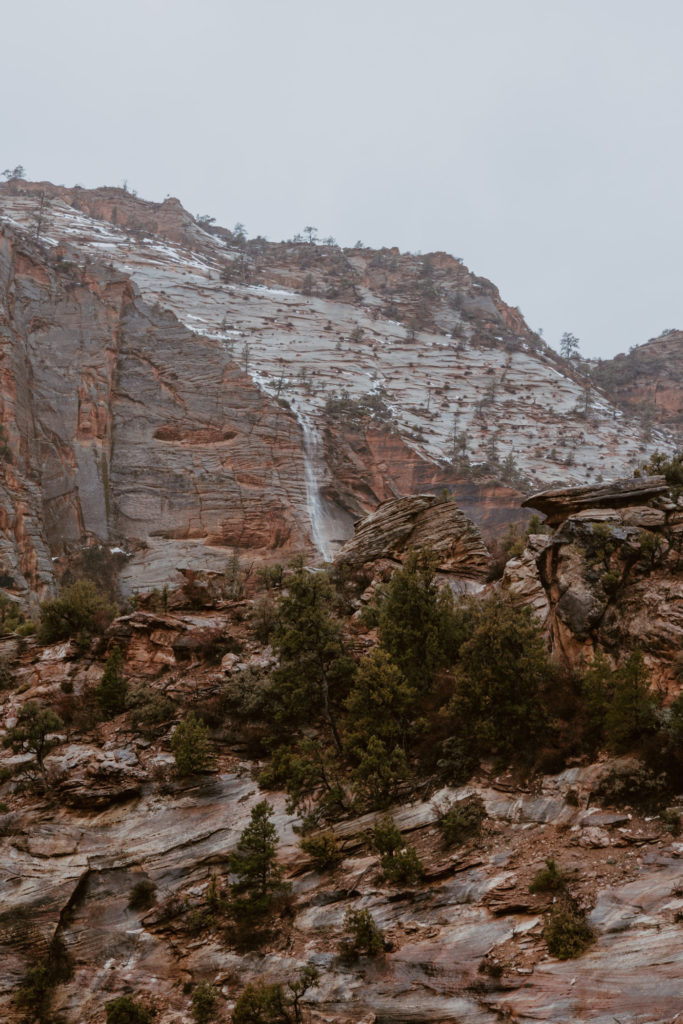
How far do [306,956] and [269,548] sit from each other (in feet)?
125

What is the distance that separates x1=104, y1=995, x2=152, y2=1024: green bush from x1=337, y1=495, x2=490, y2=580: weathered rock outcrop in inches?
736

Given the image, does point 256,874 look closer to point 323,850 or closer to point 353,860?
point 323,850

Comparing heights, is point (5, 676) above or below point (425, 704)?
below

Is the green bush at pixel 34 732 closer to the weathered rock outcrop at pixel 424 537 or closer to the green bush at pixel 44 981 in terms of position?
the green bush at pixel 44 981

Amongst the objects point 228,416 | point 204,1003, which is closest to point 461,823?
A: point 204,1003

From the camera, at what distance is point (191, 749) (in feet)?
67.9

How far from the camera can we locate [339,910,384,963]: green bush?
14336 mm

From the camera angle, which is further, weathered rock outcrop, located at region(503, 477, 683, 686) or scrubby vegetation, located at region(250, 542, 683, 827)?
weathered rock outcrop, located at region(503, 477, 683, 686)

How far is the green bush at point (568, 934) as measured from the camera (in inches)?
475

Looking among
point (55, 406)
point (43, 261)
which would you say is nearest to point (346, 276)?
point (43, 261)

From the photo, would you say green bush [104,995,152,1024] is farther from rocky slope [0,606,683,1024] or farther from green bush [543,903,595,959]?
green bush [543,903,595,959]

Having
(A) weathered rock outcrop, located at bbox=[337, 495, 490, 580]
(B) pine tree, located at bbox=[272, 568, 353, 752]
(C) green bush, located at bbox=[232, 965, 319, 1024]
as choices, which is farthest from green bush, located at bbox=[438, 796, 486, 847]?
(A) weathered rock outcrop, located at bbox=[337, 495, 490, 580]

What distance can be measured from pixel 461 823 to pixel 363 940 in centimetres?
325

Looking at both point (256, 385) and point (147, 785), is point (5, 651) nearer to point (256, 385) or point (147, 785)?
point (147, 785)
